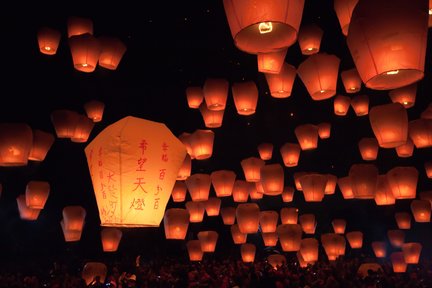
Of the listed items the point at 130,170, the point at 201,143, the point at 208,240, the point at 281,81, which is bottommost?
the point at 208,240

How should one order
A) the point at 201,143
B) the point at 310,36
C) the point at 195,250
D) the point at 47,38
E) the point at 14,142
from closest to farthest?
the point at 14,142
the point at 310,36
the point at 47,38
the point at 201,143
the point at 195,250

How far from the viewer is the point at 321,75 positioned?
6.85 meters

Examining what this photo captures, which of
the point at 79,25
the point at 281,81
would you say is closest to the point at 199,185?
the point at 281,81

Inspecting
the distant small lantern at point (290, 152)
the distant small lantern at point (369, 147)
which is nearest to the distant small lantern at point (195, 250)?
the distant small lantern at point (290, 152)

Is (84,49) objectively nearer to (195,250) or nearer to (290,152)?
(290,152)

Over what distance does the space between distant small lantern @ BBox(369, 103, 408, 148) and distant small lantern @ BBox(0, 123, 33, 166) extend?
19.0 ft

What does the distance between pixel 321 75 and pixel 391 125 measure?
52.2 inches

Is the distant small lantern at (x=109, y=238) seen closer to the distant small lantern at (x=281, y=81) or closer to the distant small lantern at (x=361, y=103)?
the distant small lantern at (x=281, y=81)

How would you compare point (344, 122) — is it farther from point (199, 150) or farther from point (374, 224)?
point (374, 224)

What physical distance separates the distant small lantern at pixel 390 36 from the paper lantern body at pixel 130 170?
2098 millimetres

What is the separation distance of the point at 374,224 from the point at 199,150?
14.0 meters

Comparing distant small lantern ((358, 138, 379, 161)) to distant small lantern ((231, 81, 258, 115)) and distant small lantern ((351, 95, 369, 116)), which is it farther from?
distant small lantern ((231, 81, 258, 115))

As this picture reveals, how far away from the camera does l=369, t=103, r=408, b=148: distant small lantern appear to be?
6645 mm

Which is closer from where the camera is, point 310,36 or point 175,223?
point 310,36
